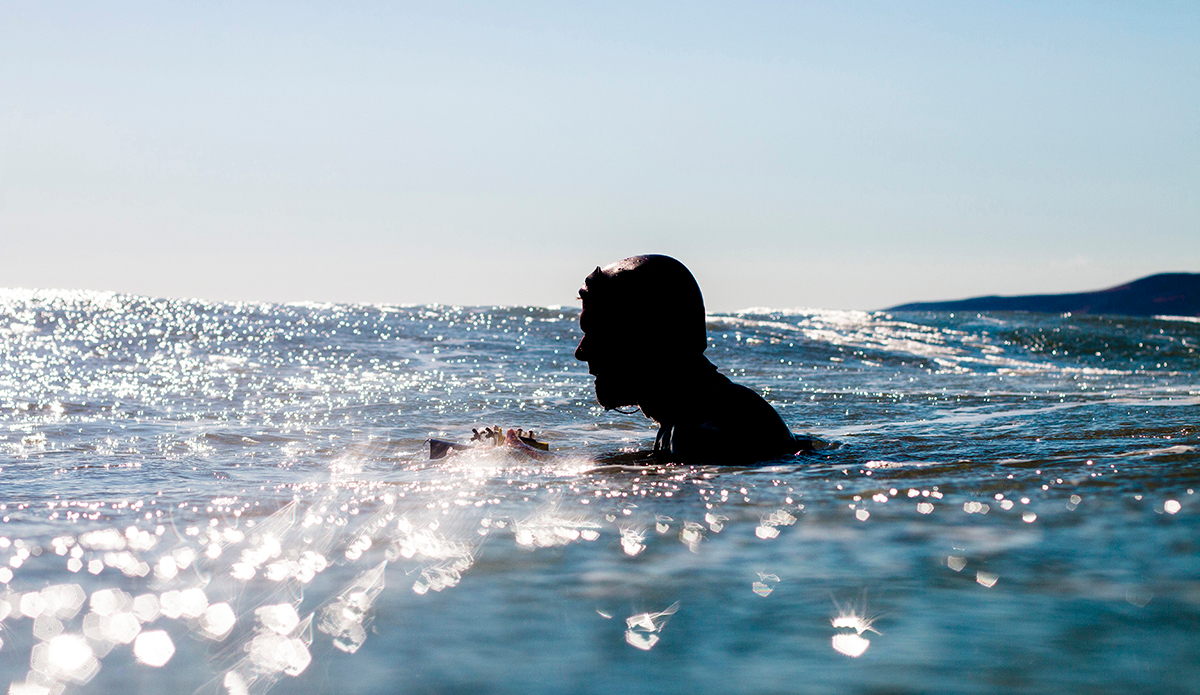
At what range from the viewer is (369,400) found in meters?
9.55

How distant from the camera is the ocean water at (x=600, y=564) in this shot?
6.26ft

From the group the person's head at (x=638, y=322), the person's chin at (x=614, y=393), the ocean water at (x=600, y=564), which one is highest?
the person's head at (x=638, y=322)

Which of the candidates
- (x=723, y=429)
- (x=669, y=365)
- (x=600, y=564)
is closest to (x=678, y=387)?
(x=669, y=365)

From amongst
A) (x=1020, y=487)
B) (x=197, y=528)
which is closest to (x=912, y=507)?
(x=1020, y=487)

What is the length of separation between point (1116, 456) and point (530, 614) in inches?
125

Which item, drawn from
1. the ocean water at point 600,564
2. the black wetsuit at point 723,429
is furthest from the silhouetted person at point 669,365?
the ocean water at point 600,564

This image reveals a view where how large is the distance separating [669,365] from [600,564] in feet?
7.74

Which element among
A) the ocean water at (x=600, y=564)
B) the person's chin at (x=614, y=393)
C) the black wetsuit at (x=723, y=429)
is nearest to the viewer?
the ocean water at (x=600, y=564)

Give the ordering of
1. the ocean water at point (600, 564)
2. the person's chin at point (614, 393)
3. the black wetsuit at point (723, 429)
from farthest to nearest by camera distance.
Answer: the person's chin at point (614, 393), the black wetsuit at point (723, 429), the ocean water at point (600, 564)

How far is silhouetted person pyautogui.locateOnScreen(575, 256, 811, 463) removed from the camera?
4.84 meters

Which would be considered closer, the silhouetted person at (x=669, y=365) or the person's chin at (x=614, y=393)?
the silhouetted person at (x=669, y=365)

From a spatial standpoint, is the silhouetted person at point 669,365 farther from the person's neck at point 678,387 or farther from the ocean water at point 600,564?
the ocean water at point 600,564

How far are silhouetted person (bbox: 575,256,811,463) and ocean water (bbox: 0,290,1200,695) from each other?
32cm

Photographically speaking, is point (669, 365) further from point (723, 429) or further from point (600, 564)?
point (600, 564)
